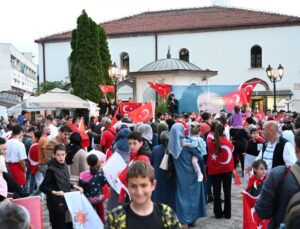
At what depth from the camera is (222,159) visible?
743cm

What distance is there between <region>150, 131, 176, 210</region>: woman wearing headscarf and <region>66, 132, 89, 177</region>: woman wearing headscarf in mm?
1224

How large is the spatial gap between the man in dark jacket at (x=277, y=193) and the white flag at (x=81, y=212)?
258 centimetres

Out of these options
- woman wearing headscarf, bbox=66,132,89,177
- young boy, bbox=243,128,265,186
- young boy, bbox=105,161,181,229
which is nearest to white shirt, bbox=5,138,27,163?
woman wearing headscarf, bbox=66,132,89,177

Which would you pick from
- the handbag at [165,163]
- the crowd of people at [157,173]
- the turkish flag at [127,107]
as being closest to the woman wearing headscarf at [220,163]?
the crowd of people at [157,173]

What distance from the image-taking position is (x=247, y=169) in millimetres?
7828

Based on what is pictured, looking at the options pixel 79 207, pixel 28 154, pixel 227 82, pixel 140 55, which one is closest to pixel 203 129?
pixel 28 154

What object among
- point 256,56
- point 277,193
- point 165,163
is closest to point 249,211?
point 277,193

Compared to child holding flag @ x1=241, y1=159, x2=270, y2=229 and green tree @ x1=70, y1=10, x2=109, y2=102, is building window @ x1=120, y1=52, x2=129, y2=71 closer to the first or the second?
→ green tree @ x1=70, y1=10, x2=109, y2=102

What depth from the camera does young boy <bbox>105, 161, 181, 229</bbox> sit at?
295 cm

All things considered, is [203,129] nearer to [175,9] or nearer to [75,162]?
[75,162]

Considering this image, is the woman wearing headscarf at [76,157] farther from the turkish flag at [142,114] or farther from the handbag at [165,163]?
the turkish flag at [142,114]

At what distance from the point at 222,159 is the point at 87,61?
24155 mm

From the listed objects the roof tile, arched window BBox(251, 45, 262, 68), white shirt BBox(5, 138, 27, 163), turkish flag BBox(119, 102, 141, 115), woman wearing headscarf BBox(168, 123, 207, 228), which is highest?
the roof tile

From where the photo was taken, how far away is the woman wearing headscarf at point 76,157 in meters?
6.54
